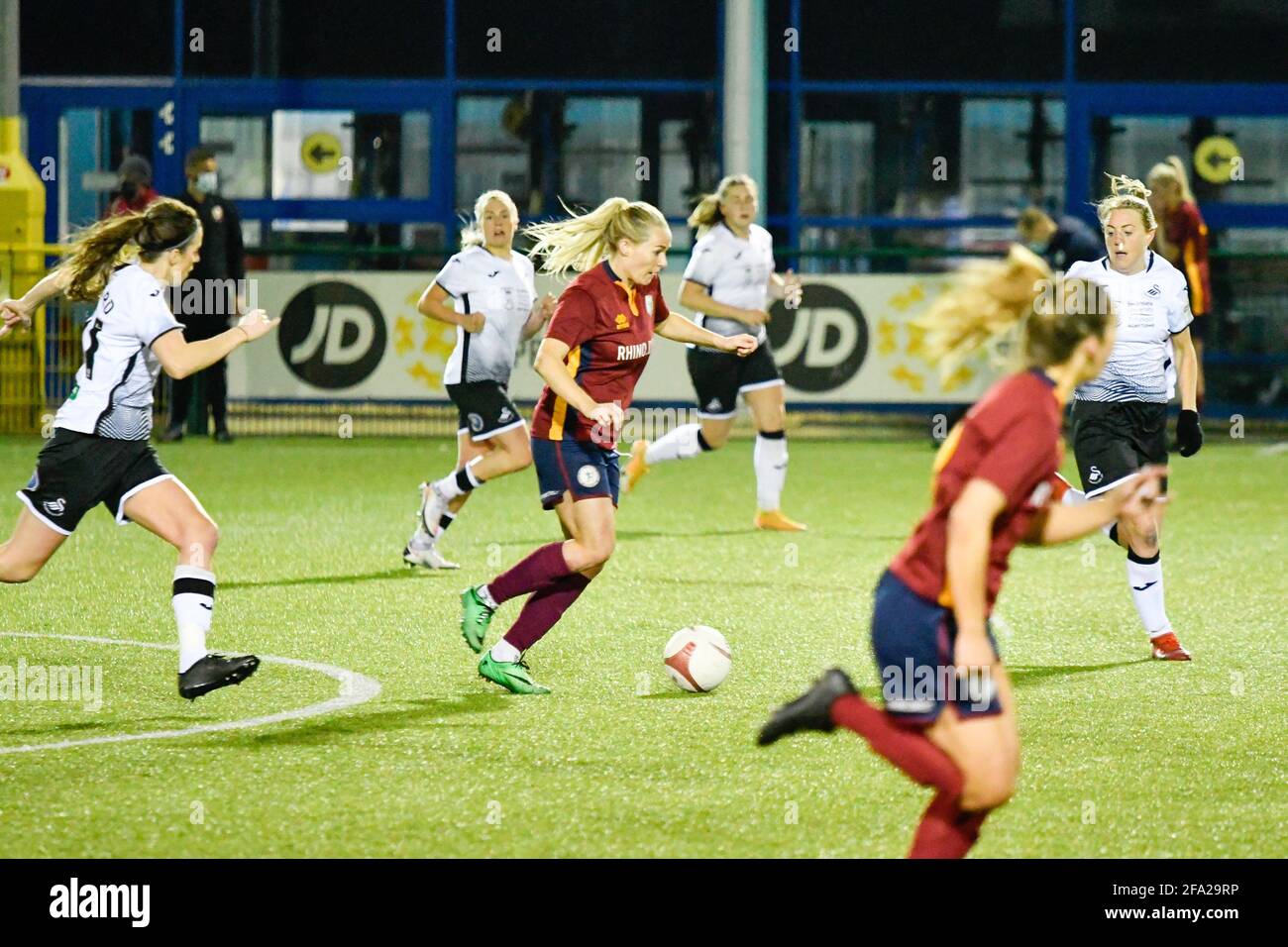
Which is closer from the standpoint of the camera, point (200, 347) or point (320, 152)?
point (200, 347)

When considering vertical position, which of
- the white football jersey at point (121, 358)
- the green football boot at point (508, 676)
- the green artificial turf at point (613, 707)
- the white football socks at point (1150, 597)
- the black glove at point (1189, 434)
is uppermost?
the white football jersey at point (121, 358)

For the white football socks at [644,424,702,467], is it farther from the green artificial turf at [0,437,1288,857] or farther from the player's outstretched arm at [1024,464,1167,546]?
the player's outstretched arm at [1024,464,1167,546]

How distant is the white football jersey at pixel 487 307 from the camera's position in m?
11.0

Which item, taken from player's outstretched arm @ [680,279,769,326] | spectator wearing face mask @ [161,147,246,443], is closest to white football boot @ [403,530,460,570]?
player's outstretched arm @ [680,279,769,326]

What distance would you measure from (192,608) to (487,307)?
411 centimetres

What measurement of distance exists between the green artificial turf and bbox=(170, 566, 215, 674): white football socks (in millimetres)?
224

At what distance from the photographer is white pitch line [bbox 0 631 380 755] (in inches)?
264

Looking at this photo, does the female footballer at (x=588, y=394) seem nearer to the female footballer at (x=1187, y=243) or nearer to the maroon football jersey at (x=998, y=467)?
the maroon football jersey at (x=998, y=467)

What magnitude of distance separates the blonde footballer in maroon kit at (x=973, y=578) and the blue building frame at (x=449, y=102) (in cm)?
1675

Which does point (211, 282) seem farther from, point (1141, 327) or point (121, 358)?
point (1141, 327)

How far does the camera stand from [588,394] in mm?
7414

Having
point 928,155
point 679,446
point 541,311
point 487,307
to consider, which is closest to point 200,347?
point 541,311

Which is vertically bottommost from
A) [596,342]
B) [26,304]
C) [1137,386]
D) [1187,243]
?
[1137,386]

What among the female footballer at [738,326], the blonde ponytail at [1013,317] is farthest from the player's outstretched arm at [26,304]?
the female footballer at [738,326]
